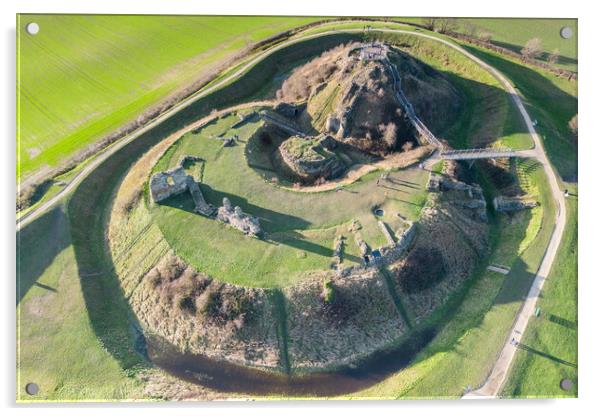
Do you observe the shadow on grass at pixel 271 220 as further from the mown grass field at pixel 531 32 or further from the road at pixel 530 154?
the mown grass field at pixel 531 32

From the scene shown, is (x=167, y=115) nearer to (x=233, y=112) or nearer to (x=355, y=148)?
(x=233, y=112)

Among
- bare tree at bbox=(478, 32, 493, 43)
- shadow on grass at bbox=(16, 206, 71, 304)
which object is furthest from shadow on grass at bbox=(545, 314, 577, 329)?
shadow on grass at bbox=(16, 206, 71, 304)

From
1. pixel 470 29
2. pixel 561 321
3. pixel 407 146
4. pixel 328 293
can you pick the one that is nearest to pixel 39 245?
pixel 328 293

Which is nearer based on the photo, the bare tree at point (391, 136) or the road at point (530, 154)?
the road at point (530, 154)

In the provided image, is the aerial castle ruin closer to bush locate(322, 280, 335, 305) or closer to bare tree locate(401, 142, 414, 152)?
bush locate(322, 280, 335, 305)

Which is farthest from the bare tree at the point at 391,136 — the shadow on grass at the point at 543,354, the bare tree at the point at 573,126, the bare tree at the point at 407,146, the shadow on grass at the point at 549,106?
the shadow on grass at the point at 543,354

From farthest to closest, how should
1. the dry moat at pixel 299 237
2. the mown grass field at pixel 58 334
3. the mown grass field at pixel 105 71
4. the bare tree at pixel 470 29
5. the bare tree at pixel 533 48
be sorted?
the bare tree at pixel 470 29
the mown grass field at pixel 105 71
the bare tree at pixel 533 48
the dry moat at pixel 299 237
the mown grass field at pixel 58 334
